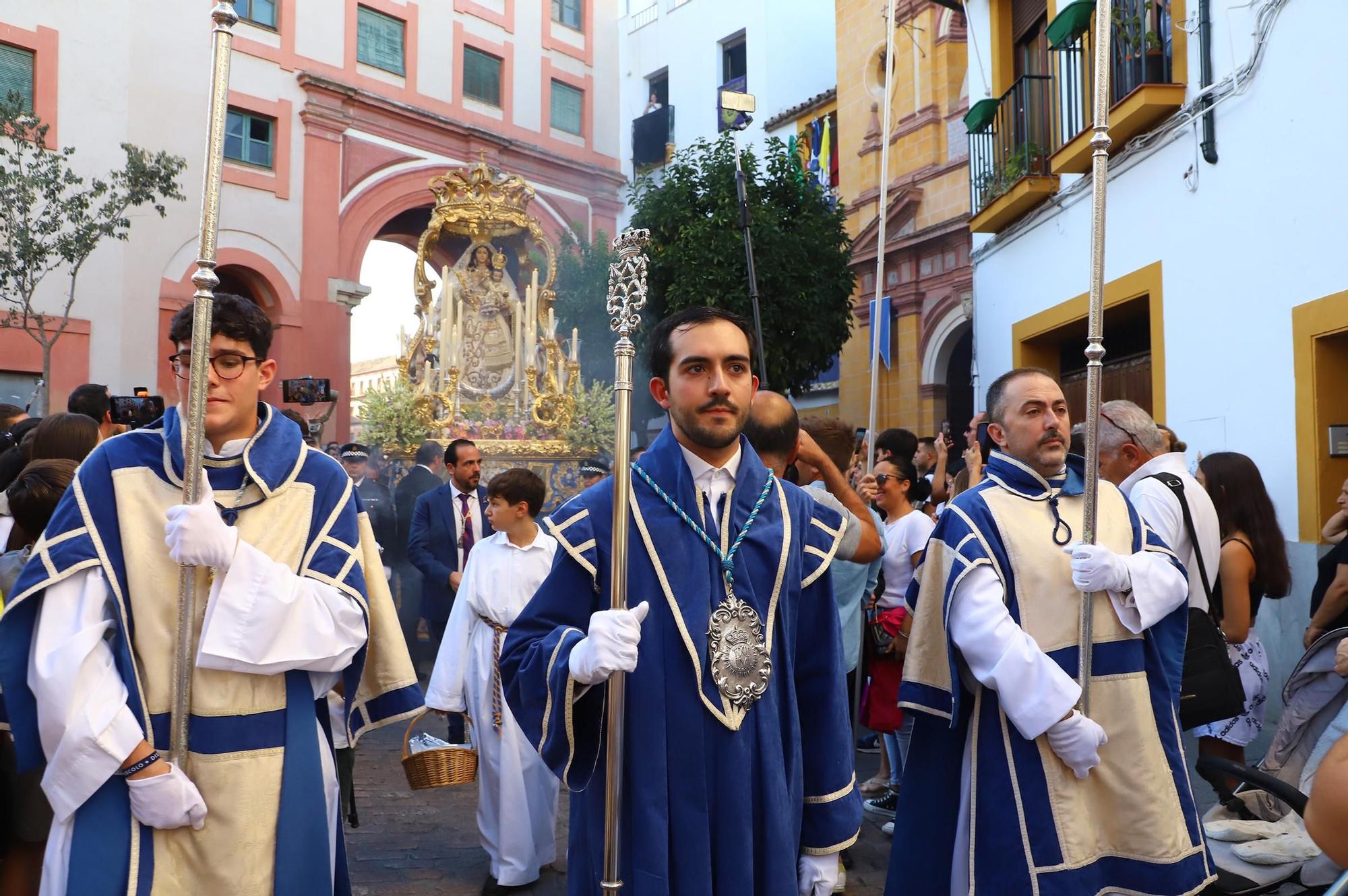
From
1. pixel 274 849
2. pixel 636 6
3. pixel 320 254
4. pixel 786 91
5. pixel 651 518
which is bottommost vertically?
pixel 274 849

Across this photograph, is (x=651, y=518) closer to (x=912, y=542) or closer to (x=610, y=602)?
(x=610, y=602)

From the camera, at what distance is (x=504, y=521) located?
5.18 m

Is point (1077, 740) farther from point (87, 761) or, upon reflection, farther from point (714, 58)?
point (714, 58)

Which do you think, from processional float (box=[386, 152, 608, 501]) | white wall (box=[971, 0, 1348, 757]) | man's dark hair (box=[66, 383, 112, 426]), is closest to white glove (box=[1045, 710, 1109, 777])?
white wall (box=[971, 0, 1348, 757])

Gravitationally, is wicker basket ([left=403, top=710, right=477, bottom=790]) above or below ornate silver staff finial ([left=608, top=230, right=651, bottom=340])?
below

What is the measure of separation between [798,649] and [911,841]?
44.0 inches

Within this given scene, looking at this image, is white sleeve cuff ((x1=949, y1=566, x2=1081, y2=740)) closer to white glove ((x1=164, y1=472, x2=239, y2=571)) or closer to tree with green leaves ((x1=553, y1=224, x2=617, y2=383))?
white glove ((x1=164, y1=472, x2=239, y2=571))

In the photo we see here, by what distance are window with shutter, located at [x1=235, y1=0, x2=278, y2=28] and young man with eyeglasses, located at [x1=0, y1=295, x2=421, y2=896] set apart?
18.5 metres

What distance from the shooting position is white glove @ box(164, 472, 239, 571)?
2.58 m

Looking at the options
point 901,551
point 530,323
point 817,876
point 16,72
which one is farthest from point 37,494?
point 16,72

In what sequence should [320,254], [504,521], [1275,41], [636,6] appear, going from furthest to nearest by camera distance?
[636,6] < [320,254] < [1275,41] < [504,521]

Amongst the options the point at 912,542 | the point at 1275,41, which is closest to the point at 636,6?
the point at 1275,41

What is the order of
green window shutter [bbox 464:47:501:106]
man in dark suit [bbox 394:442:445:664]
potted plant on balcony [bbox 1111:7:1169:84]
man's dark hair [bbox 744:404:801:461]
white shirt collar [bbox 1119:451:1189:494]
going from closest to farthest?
man's dark hair [bbox 744:404:801:461] < white shirt collar [bbox 1119:451:1189:494] < potted plant on balcony [bbox 1111:7:1169:84] < man in dark suit [bbox 394:442:445:664] < green window shutter [bbox 464:47:501:106]

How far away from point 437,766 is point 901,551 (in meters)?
2.34
